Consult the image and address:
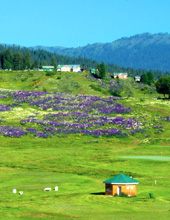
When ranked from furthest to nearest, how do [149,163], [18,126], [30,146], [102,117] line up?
1. [102,117]
2. [18,126]
3. [30,146]
4. [149,163]

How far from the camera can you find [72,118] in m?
139

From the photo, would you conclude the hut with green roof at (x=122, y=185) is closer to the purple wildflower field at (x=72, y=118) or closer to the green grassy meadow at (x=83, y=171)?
the green grassy meadow at (x=83, y=171)

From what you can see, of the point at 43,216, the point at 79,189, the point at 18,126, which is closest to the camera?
the point at 43,216

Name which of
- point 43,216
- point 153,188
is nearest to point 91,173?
point 153,188

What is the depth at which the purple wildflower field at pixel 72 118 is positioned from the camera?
416ft

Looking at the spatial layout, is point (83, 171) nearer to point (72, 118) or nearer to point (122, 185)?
point (122, 185)

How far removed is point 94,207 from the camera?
52125 mm

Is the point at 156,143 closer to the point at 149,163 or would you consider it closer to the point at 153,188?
the point at 149,163

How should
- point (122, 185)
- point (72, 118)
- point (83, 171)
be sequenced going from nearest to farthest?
point (122, 185) < point (83, 171) < point (72, 118)

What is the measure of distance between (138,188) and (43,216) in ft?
66.8

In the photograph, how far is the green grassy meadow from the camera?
1998 inches

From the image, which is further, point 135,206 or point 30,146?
point 30,146

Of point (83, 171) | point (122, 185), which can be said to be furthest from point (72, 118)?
point (122, 185)

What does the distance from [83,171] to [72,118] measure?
2267 inches
